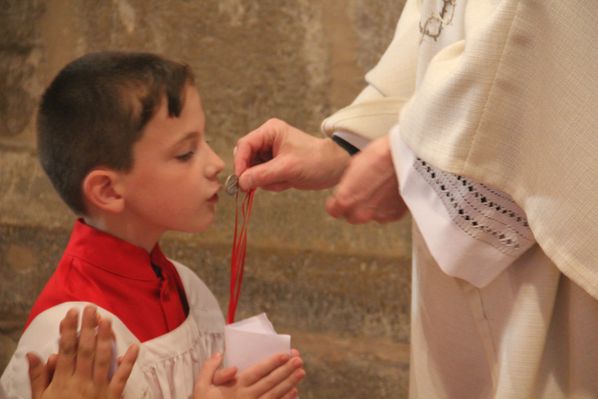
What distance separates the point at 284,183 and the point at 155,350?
403 millimetres

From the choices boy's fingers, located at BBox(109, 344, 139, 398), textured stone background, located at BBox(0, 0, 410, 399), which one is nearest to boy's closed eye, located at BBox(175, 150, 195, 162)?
boy's fingers, located at BBox(109, 344, 139, 398)

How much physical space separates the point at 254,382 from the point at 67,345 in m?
0.32

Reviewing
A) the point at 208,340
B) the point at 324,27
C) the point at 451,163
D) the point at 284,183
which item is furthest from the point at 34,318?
the point at 324,27

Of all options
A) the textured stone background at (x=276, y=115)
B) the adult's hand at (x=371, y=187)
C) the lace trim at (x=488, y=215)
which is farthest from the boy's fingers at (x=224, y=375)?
the textured stone background at (x=276, y=115)

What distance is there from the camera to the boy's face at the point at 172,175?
146 cm

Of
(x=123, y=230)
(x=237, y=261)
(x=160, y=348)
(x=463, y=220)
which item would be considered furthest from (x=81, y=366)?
(x=463, y=220)

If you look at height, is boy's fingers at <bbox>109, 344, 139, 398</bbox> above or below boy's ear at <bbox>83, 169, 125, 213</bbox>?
below

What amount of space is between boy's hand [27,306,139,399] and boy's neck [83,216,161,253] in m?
0.26

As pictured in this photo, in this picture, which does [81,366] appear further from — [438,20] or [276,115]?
[276,115]

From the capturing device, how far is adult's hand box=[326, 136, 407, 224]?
1.19 metres

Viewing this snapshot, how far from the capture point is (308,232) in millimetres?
2344

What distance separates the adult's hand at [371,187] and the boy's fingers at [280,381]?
0.31m

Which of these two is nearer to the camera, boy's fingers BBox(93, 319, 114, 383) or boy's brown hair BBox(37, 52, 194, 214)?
boy's fingers BBox(93, 319, 114, 383)

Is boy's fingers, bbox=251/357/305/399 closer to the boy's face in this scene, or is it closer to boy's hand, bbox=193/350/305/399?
boy's hand, bbox=193/350/305/399
